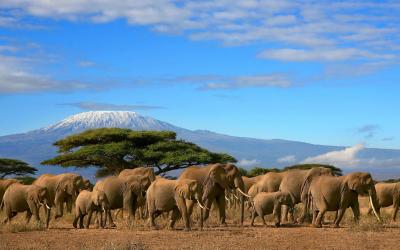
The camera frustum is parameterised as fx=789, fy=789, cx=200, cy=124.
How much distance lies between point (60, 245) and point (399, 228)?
9.77m

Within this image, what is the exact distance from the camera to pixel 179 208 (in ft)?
71.9

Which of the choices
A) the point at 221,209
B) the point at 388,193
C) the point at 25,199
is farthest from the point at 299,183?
the point at 25,199

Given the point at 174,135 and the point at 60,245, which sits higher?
the point at 174,135

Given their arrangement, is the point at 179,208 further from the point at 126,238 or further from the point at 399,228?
the point at 399,228

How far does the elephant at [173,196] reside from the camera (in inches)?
857

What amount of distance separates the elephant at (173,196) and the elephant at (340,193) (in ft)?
12.1

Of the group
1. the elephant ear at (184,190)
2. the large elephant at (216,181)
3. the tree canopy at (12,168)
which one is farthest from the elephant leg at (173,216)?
the tree canopy at (12,168)

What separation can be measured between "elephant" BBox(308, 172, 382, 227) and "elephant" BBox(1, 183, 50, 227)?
8.09 metres

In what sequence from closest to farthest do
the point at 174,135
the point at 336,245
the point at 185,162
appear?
1. the point at 336,245
2. the point at 185,162
3. the point at 174,135

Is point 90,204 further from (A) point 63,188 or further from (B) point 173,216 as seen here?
(A) point 63,188

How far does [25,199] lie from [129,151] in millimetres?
23923

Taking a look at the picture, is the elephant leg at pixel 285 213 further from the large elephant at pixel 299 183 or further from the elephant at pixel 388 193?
the elephant at pixel 388 193

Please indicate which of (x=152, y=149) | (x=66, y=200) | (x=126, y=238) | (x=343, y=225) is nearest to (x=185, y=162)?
(x=152, y=149)

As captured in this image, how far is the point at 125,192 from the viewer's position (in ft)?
80.1
